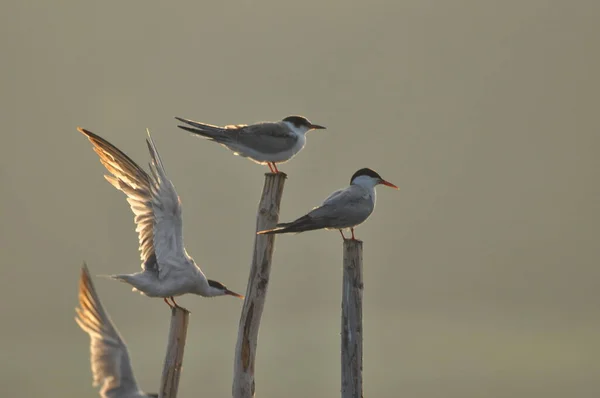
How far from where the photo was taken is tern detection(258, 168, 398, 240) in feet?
27.7

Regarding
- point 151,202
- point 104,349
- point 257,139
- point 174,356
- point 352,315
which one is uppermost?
point 257,139

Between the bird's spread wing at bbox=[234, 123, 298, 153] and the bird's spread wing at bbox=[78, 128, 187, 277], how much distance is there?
3.66 feet

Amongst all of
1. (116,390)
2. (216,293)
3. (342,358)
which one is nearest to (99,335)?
(116,390)

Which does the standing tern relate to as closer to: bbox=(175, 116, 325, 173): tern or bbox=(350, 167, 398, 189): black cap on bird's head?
bbox=(175, 116, 325, 173): tern

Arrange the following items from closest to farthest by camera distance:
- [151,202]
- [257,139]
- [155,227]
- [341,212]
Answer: [155,227] < [151,202] < [341,212] < [257,139]

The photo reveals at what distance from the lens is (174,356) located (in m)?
8.36

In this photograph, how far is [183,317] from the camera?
8.46 meters

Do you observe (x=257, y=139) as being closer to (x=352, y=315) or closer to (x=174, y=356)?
(x=352, y=315)

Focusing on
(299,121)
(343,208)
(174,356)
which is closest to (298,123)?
(299,121)

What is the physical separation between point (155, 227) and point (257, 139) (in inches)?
61.1

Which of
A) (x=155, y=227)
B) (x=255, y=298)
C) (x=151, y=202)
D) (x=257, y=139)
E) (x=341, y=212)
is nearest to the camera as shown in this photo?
(x=255, y=298)

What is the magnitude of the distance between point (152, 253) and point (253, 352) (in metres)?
1.56

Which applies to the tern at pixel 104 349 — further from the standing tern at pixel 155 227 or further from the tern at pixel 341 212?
the tern at pixel 341 212

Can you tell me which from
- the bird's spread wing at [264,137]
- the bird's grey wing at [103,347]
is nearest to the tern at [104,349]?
the bird's grey wing at [103,347]
